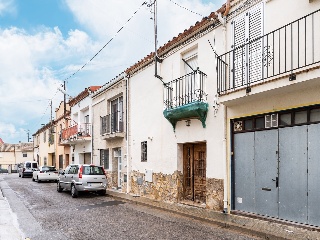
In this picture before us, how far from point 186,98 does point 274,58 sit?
4.02 metres

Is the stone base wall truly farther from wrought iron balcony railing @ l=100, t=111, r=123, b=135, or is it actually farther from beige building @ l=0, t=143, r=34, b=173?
beige building @ l=0, t=143, r=34, b=173

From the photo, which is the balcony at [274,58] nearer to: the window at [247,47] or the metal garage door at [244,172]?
the window at [247,47]

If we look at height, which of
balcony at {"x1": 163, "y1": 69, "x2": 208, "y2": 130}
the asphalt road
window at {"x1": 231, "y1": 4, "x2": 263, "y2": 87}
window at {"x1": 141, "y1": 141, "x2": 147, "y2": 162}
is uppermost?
window at {"x1": 231, "y1": 4, "x2": 263, "y2": 87}

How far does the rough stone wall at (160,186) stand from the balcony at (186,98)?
2.13 metres

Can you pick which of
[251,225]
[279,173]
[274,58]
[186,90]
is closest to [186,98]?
[186,90]

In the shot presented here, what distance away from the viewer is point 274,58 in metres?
8.23

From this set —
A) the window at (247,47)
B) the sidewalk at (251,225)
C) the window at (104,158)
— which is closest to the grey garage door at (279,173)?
the sidewalk at (251,225)

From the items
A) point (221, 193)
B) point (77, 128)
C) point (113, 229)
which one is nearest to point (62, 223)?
point (113, 229)

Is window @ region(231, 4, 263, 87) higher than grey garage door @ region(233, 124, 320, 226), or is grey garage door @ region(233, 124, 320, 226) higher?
window @ region(231, 4, 263, 87)

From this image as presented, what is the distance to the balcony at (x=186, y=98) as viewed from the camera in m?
10.8

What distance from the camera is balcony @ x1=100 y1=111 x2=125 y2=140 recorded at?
17.5m

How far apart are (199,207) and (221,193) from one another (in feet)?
4.49

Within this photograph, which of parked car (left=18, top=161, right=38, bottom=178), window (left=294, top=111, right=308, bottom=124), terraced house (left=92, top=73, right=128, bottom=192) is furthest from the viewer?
parked car (left=18, top=161, right=38, bottom=178)

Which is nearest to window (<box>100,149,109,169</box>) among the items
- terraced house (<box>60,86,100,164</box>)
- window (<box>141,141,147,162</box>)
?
terraced house (<box>60,86,100,164</box>)
